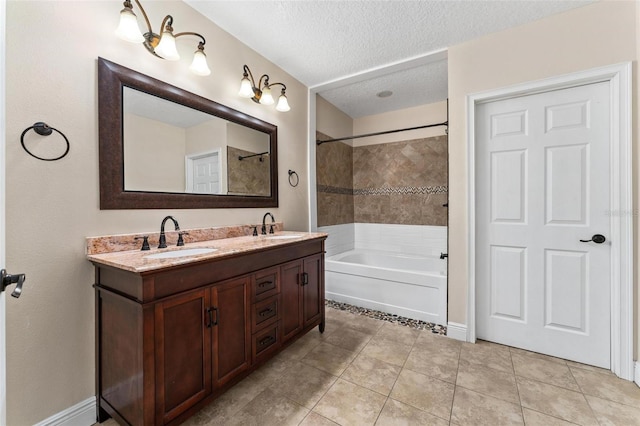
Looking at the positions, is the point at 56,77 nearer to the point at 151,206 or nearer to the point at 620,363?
the point at 151,206

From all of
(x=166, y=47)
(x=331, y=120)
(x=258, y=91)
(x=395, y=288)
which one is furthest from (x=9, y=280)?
(x=331, y=120)

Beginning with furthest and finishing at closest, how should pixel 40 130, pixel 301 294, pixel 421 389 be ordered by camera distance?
pixel 301 294
pixel 421 389
pixel 40 130

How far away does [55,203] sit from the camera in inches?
50.3

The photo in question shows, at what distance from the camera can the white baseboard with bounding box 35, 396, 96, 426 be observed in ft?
4.19

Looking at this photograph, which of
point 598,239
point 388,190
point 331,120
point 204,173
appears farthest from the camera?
point 388,190

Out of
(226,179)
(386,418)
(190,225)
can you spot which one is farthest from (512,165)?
(190,225)

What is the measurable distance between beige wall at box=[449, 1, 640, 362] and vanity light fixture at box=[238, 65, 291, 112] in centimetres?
150

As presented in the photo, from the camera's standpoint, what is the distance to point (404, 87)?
3098 mm

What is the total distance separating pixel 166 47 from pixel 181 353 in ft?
5.46

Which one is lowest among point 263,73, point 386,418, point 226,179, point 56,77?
point 386,418

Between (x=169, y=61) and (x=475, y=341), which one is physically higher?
(x=169, y=61)

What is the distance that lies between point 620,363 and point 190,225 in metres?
3.01

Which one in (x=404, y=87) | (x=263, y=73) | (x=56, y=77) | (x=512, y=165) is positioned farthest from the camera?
(x=404, y=87)

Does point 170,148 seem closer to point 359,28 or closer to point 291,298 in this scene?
point 291,298
